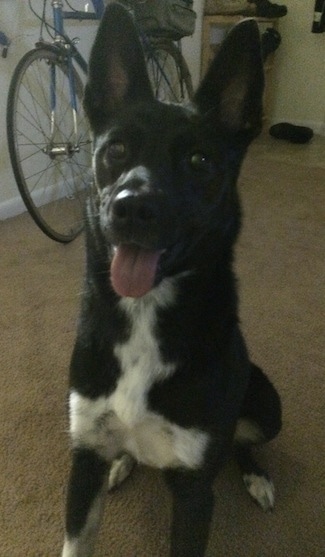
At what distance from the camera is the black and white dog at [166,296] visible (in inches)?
36.4

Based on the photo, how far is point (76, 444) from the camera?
1.02 metres

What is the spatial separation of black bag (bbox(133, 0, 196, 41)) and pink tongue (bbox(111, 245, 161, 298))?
2203 mm

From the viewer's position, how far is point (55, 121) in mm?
2482

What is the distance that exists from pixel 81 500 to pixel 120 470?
0.90 feet

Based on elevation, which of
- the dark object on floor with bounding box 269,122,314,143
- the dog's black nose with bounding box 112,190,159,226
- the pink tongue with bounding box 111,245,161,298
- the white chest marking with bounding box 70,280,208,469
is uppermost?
the dog's black nose with bounding box 112,190,159,226

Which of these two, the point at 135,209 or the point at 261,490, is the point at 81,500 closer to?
the point at 261,490

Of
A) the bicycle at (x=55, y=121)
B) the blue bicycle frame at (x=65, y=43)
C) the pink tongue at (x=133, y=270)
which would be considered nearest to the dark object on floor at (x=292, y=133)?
the bicycle at (x=55, y=121)

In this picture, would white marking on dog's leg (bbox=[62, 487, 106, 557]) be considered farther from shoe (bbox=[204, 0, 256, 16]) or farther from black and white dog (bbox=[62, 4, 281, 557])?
shoe (bbox=[204, 0, 256, 16])

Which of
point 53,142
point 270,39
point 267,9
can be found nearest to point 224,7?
point 267,9

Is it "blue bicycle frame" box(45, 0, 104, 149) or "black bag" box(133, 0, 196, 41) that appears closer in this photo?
"blue bicycle frame" box(45, 0, 104, 149)

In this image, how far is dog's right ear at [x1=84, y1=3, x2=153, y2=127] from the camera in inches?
38.0

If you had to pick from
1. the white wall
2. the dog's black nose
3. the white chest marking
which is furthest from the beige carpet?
the white wall

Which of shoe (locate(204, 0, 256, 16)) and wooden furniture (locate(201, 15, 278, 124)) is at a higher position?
shoe (locate(204, 0, 256, 16))

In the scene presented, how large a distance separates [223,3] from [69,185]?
228 cm
